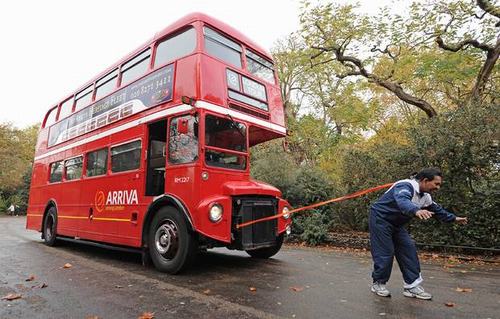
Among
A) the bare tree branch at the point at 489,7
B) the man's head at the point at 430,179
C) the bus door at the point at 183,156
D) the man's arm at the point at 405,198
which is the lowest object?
the man's arm at the point at 405,198

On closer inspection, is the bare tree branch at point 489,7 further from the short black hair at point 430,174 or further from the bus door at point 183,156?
the bus door at point 183,156

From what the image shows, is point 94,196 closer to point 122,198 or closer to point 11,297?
point 122,198

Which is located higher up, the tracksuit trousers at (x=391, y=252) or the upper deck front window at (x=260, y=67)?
the upper deck front window at (x=260, y=67)

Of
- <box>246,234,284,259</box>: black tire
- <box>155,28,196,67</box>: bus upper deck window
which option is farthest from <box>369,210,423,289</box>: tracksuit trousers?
<box>155,28,196,67</box>: bus upper deck window

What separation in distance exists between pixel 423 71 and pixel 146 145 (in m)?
10.4

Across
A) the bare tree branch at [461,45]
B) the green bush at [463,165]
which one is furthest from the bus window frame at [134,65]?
the bare tree branch at [461,45]

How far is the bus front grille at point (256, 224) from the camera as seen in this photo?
5.88m

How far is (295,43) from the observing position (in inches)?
891

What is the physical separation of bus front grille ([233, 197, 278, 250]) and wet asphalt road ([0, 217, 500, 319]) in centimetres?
53

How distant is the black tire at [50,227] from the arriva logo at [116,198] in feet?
10.0

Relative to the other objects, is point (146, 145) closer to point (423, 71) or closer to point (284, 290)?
point (284, 290)

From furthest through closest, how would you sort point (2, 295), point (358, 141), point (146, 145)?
point (358, 141) → point (146, 145) → point (2, 295)

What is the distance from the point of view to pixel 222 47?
6676mm

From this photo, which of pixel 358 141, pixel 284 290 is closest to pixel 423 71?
pixel 358 141
